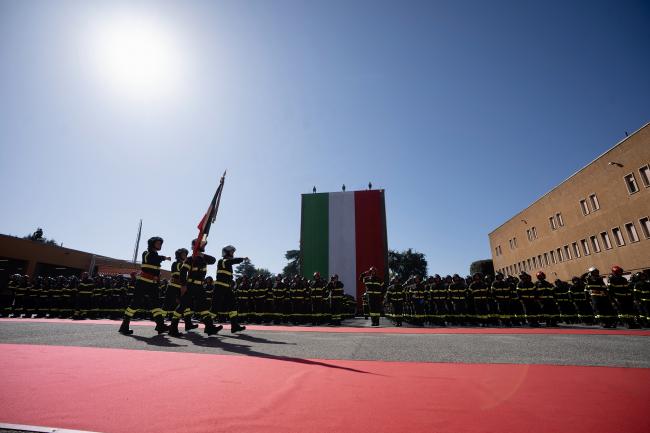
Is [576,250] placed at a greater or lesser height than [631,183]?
lesser

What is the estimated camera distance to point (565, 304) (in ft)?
35.3

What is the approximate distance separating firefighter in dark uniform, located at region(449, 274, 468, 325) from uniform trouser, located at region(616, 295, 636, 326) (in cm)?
430

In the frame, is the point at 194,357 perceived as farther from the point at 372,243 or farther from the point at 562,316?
the point at 372,243

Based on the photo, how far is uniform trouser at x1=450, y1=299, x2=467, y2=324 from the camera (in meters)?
10.7

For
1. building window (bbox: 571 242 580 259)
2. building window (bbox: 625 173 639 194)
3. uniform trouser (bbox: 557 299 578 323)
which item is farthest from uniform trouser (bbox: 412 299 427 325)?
building window (bbox: 571 242 580 259)

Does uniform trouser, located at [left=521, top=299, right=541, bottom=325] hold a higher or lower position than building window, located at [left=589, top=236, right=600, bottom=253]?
lower

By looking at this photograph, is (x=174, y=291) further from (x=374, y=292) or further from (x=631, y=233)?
(x=631, y=233)

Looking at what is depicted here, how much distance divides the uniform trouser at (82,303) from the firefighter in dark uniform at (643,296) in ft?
64.7

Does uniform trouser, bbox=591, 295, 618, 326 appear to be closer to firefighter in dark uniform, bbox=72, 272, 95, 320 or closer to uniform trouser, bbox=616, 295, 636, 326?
uniform trouser, bbox=616, 295, 636, 326

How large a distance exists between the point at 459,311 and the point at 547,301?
2.75m

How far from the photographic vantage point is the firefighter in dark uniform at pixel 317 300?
11.6 m

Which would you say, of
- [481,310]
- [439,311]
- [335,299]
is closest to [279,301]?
[335,299]

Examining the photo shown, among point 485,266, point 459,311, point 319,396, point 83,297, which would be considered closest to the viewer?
point 319,396

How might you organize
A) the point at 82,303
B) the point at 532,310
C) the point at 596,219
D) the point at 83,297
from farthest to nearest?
the point at 596,219, the point at 83,297, the point at 82,303, the point at 532,310
